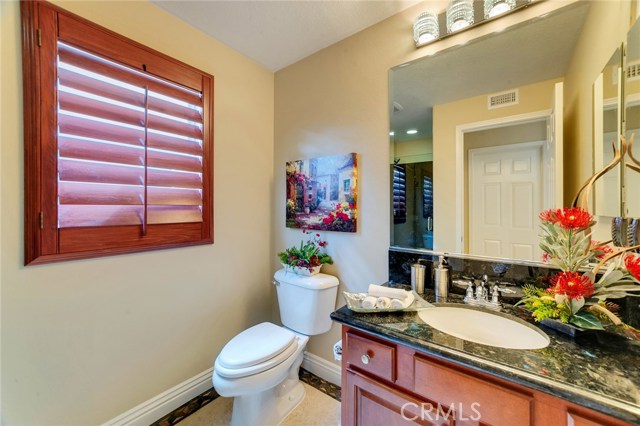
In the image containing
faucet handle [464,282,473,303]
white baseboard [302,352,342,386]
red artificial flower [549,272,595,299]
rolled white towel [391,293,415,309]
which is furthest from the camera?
white baseboard [302,352,342,386]

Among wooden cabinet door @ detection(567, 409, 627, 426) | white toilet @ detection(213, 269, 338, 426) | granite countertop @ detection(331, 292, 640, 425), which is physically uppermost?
granite countertop @ detection(331, 292, 640, 425)

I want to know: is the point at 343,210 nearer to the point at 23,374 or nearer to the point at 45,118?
the point at 45,118

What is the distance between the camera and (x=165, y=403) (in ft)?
4.87

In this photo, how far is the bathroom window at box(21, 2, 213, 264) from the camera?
109 cm

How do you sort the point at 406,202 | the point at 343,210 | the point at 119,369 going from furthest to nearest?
the point at 343,210, the point at 406,202, the point at 119,369

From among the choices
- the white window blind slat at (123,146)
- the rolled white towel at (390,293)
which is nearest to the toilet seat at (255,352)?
the rolled white towel at (390,293)

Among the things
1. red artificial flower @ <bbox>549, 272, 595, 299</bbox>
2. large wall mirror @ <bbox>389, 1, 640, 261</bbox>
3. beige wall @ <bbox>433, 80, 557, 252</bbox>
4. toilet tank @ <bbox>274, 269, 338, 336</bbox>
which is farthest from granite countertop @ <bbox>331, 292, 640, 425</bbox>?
toilet tank @ <bbox>274, 269, 338, 336</bbox>

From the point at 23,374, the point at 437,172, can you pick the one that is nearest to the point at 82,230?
the point at 23,374

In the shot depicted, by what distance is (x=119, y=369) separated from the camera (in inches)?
52.7

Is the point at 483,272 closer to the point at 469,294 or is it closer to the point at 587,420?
the point at 469,294

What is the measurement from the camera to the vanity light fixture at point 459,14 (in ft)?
4.02

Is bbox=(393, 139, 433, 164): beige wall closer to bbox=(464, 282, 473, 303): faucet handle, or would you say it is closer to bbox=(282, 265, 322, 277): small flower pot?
bbox=(464, 282, 473, 303): faucet handle

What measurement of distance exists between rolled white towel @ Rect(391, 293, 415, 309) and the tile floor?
0.93 metres

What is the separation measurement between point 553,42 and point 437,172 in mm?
682
